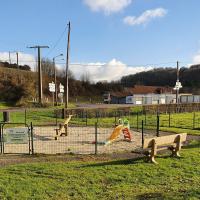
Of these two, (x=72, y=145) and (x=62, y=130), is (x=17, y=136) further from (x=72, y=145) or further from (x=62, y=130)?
(x=62, y=130)

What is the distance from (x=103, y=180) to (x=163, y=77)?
6377 inches

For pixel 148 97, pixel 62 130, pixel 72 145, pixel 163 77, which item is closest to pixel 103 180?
pixel 72 145

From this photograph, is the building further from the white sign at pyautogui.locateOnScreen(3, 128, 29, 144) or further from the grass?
the grass

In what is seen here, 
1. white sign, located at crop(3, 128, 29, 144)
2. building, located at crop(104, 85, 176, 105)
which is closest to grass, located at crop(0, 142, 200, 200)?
white sign, located at crop(3, 128, 29, 144)

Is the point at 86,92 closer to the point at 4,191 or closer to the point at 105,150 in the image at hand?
the point at 105,150

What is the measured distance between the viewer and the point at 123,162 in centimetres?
1198

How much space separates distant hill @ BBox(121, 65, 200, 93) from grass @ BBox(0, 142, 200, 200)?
147077 mm

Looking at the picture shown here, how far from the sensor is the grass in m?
8.32

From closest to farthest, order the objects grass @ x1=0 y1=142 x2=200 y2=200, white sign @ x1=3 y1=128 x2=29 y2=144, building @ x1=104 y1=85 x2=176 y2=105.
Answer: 1. grass @ x1=0 y1=142 x2=200 y2=200
2. white sign @ x1=3 y1=128 x2=29 y2=144
3. building @ x1=104 y1=85 x2=176 y2=105

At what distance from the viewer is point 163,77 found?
554 feet

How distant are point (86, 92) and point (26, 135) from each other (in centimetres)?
10226

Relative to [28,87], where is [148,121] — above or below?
below

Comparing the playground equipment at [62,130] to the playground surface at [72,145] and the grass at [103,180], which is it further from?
the grass at [103,180]

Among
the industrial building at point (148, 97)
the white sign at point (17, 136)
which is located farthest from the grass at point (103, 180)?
the industrial building at point (148, 97)
